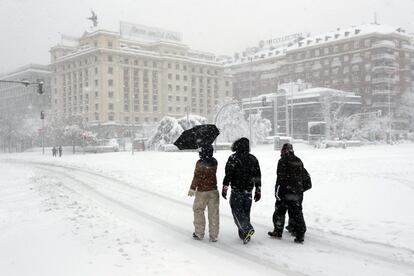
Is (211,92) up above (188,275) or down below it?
above

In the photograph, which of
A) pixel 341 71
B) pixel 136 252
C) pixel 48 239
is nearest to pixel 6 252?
pixel 48 239

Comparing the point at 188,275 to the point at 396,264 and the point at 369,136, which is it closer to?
the point at 396,264

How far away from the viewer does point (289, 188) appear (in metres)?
8.27

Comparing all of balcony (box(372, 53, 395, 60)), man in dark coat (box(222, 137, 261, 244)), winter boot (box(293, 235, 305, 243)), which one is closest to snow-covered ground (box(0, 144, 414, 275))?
winter boot (box(293, 235, 305, 243))

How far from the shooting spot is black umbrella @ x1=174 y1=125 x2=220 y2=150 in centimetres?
817

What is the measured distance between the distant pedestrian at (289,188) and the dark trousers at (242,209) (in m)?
0.69

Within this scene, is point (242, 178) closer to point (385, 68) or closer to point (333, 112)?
point (333, 112)

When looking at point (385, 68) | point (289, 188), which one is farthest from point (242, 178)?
point (385, 68)

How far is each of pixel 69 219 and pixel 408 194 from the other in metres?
9.73

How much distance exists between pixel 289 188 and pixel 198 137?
1.94 meters

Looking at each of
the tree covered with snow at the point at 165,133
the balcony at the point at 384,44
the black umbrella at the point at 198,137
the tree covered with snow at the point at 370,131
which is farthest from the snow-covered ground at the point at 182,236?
the balcony at the point at 384,44

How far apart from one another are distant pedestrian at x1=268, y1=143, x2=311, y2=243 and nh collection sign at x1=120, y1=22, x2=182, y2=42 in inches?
4117

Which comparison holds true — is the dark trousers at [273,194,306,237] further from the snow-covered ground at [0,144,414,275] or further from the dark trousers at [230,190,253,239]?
the dark trousers at [230,190,253,239]

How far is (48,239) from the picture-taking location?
8125 millimetres
